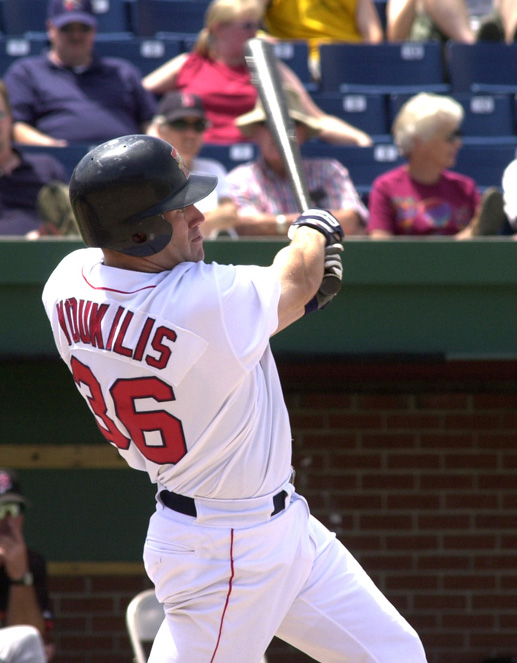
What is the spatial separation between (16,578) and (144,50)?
10.9 ft

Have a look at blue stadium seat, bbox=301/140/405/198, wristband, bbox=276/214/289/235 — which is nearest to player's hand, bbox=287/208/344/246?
wristband, bbox=276/214/289/235

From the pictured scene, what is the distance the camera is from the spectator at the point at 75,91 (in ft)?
17.3

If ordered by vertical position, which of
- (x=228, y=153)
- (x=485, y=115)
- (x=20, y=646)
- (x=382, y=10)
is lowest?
(x=20, y=646)

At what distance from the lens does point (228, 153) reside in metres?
5.08

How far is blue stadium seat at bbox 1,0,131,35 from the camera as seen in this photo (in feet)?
20.2

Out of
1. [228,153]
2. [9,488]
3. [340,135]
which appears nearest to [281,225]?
[228,153]

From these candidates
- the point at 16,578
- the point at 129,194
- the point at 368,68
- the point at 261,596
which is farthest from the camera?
the point at 368,68

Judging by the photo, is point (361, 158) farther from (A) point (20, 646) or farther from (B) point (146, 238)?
(B) point (146, 238)

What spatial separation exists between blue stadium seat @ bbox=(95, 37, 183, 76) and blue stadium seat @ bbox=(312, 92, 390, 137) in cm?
92

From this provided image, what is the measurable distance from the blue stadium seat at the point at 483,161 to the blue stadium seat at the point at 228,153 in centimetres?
112

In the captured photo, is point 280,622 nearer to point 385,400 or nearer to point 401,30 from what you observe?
point 385,400

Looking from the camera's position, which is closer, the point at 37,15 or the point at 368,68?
the point at 368,68

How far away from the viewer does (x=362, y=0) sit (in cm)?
610

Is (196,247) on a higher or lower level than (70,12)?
lower
